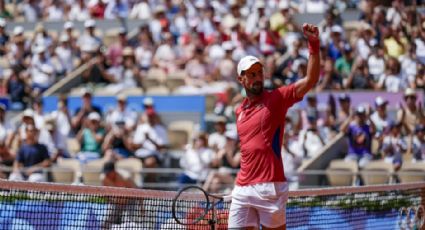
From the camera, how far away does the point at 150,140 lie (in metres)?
17.5

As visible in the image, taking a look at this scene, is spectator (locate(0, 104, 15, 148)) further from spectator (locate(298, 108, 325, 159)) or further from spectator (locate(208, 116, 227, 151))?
spectator (locate(298, 108, 325, 159))

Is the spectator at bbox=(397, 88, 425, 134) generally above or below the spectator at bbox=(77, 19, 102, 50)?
below

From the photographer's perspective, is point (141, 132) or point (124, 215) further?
point (141, 132)

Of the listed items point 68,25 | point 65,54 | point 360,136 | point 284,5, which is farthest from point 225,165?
point 68,25

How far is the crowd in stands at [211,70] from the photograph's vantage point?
16594 mm

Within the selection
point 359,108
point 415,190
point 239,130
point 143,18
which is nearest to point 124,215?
point 239,130

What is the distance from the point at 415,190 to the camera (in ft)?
38.3

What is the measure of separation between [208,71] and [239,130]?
1140 cm

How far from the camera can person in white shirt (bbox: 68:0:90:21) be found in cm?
2357

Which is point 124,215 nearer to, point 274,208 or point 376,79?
point 274,208

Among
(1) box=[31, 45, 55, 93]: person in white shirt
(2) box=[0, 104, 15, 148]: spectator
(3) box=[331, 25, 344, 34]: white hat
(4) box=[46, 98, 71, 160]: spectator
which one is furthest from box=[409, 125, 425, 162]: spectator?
(1) box=[31, 45, 55, 93]: person in white shirt

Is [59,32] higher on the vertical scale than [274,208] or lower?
higher

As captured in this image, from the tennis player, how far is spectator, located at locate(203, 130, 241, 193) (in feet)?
24.8

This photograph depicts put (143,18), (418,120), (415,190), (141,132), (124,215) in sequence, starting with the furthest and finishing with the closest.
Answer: (143,18), (141,132), (418,120), (415,190), (124,215)
